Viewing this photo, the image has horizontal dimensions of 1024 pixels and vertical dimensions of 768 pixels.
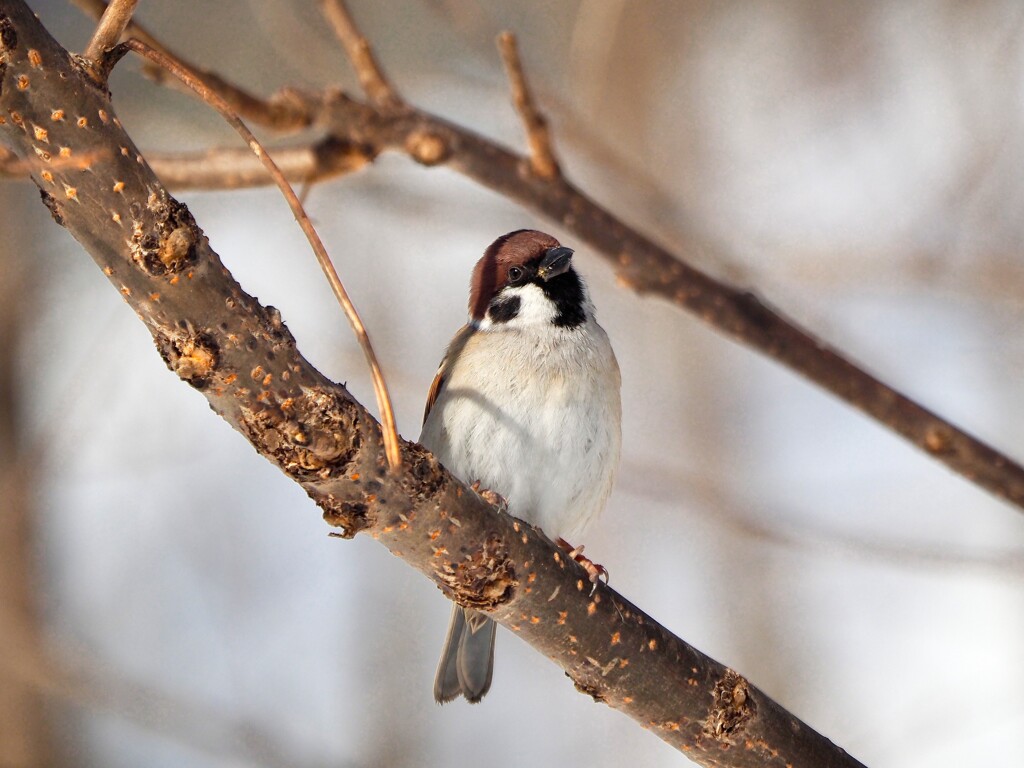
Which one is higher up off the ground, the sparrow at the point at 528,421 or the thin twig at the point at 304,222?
the sparrow at the point at 528,421

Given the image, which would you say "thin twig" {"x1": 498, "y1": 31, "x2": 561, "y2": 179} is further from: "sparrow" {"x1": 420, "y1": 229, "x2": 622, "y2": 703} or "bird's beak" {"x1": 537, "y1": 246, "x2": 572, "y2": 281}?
"bird's beak" {"x1": 537, "y1": 246, "x2": 572, "y2": 281}

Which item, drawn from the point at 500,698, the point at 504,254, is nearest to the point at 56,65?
the point at 504,254

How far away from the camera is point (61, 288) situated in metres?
7.23

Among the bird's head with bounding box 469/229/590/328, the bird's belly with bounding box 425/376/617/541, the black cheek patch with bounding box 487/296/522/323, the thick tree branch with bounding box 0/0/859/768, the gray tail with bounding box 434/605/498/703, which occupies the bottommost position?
the thick tree branch with bounding box 0/0/859/768

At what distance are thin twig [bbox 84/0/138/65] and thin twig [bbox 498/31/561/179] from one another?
1.42 meters

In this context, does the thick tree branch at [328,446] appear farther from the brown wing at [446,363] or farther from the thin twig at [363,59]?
the brown wing at [446,363]

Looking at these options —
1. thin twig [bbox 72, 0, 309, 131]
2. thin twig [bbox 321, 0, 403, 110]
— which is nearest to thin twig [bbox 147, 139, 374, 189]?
thin twig [bbox 72, 0, 309, 131]

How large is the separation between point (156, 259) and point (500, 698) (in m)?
5.62

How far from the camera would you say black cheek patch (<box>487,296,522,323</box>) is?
12.8ft

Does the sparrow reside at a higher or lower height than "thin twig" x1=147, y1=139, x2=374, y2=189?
higher

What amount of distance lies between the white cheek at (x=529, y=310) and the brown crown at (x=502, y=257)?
3.3 inches

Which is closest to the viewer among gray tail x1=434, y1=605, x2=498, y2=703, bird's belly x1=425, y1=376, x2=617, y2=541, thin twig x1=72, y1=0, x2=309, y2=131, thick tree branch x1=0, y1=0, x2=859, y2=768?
thick tree branch x1=0, y1=0, x2=859, y2=768

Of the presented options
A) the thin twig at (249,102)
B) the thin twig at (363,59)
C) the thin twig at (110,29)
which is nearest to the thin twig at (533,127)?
the thin twig at (363,59)

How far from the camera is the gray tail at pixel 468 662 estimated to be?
355 cm
